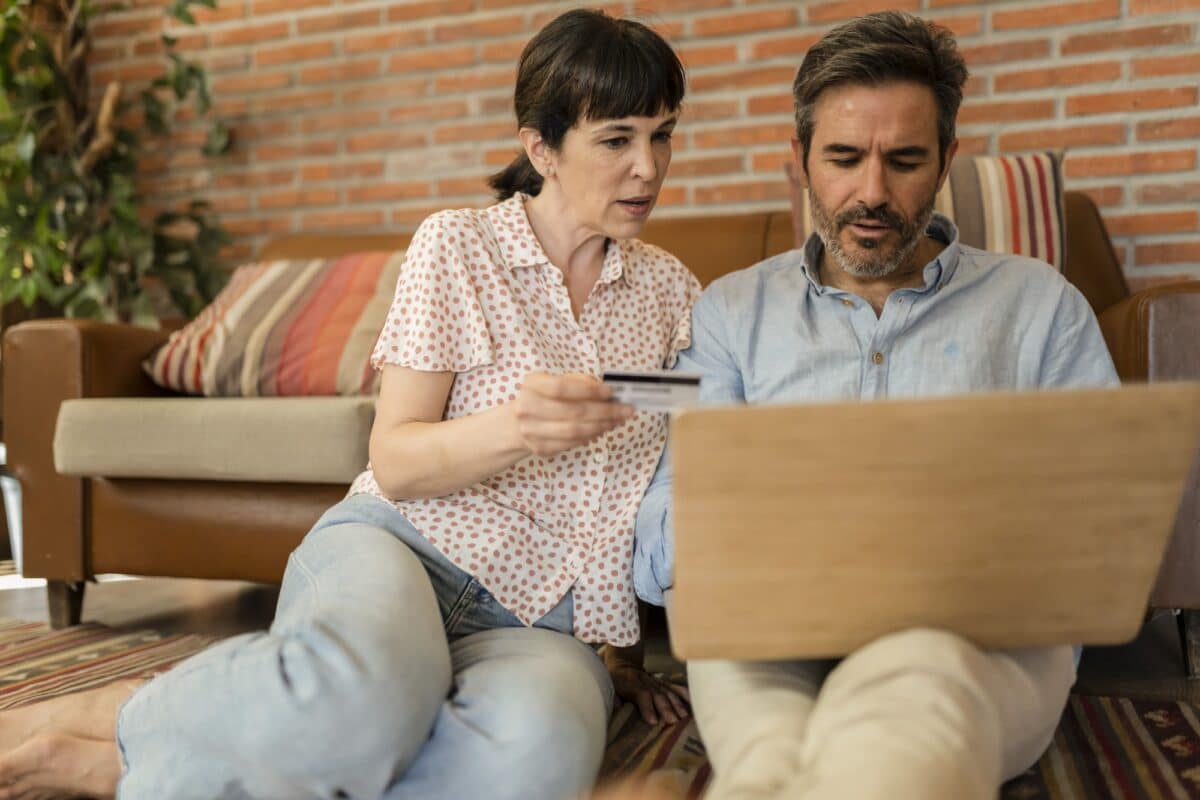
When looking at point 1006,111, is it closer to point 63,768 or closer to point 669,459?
point 669,459

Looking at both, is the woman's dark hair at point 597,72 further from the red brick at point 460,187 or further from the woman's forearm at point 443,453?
the red brick at point 460,187

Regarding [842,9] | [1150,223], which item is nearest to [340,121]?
[842,9]

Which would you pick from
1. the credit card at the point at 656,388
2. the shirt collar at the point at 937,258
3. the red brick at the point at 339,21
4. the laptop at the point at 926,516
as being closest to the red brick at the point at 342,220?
the red brick at the point at 339,21

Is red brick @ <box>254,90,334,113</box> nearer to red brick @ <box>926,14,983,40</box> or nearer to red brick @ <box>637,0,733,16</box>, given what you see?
red brick @ <box>637,0,733,16</box>

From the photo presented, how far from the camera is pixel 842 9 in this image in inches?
102

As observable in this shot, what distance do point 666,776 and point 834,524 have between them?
58 cm

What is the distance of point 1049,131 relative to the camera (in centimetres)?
245

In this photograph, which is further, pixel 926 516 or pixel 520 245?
pixel 520 245

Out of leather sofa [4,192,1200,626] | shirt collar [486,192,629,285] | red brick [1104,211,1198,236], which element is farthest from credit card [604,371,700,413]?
red brick [1104,211,1198,236]

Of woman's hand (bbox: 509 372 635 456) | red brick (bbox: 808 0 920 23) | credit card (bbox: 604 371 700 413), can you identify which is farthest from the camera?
red brick (bbox: 808 0 920 23)

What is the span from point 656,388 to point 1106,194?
1.88m

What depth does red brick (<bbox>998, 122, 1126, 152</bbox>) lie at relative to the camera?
240 cm

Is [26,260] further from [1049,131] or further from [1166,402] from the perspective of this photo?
[1166,402]

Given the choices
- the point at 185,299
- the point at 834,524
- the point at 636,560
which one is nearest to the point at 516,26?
the point at 185,299
